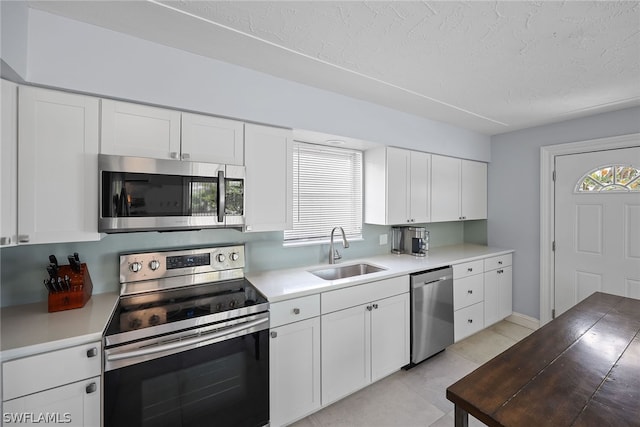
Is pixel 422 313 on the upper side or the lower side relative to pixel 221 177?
lower

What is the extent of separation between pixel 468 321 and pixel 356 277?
174cm

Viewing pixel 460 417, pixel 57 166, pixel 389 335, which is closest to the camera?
pixel 460 417

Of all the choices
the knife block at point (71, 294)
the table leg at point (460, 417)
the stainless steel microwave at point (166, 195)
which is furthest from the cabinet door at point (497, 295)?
the knife block at point (71, 294)

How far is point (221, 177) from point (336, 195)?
139 centimetres

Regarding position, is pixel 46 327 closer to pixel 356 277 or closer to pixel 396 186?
pixel 356 277

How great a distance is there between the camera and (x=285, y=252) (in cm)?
244

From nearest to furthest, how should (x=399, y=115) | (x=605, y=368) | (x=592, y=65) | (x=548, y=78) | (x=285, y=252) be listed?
(x=605, y=368)
(x=592, y=65)
(x=548, y=78)
(x=285, y=252)
(x=399, y=115)

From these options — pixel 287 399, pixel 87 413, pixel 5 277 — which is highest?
pixel 5 277

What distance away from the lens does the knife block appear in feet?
4.68

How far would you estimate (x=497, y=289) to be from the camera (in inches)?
130

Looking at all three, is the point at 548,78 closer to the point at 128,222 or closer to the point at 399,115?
the point at 399,115

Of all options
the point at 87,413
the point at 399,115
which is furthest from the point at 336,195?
the point at 87,413

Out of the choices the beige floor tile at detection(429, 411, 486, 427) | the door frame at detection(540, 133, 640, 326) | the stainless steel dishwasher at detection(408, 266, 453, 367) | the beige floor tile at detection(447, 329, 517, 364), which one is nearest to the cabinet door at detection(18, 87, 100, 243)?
the stainless steel dishwasher at detection(408, 266, 453, 367)

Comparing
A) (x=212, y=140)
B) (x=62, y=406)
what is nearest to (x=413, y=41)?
(x=212, y=140)
